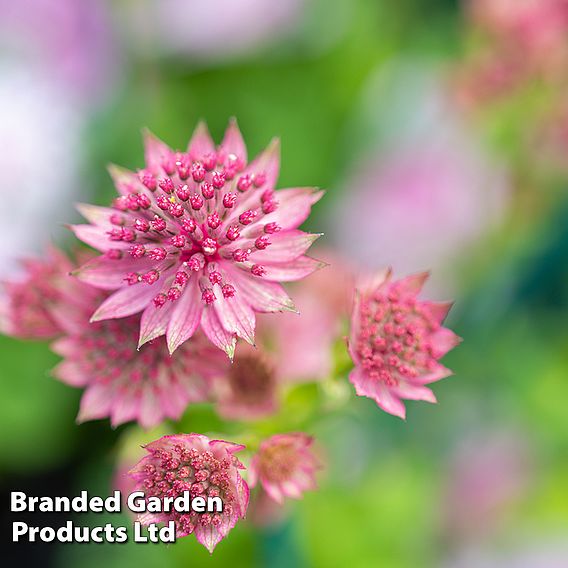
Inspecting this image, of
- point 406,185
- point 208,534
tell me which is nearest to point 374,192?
point 406,185

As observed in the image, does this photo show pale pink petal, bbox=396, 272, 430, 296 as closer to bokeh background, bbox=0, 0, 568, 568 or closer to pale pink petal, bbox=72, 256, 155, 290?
pale pink petal, bbox=72, 256, 155, 290

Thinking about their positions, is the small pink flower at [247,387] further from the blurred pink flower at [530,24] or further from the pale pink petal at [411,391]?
the blurred pink flower at [530,24]

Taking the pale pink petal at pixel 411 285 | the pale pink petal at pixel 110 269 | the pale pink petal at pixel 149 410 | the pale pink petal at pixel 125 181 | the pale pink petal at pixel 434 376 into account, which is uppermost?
the pale pink petal at pixel 125 181

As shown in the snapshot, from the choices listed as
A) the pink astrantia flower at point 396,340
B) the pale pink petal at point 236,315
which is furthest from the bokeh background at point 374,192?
the pale pink petal at point 236,315

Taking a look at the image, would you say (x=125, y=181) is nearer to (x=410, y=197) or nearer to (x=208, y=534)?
(x=208, y=534)

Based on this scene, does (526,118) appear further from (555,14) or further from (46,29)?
(46,29)

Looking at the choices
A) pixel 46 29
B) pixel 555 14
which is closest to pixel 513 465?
pixel 555 14
